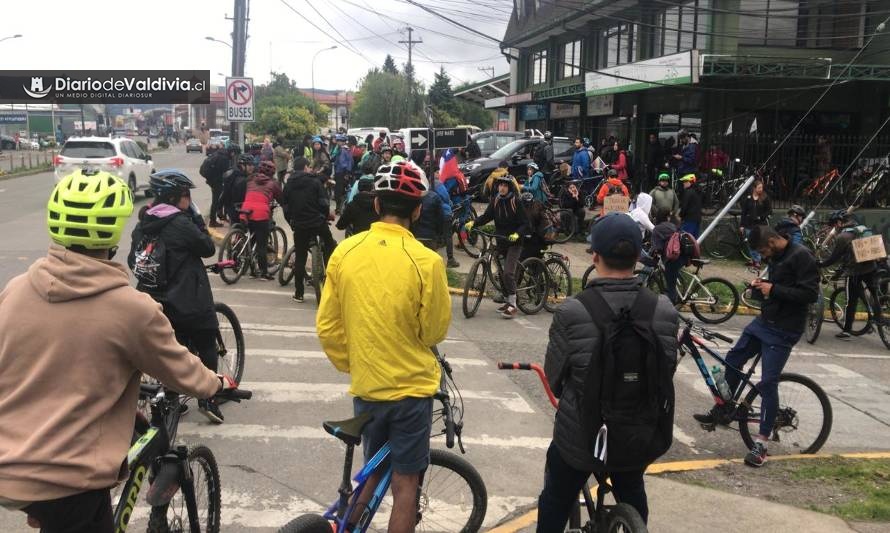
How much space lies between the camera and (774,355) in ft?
18.4

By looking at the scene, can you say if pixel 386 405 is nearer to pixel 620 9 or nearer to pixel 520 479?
pixel 520 479

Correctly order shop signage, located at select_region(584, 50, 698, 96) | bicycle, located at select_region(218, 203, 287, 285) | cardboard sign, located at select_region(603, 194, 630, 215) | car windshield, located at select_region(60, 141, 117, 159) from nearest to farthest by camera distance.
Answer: bicycle, located at select_region(218, 203, 287, 285) → cardboard sign, located at select_region(603, 194, 630, 215) → shop signage, located at select_region(584, 50, 698, 96) → car windshield, located at select_region(60, 141, 117, 159)

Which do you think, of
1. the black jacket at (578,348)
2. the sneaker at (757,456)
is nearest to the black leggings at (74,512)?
the black jacket at (578,348)

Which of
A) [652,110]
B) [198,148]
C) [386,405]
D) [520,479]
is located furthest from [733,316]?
[198,148]

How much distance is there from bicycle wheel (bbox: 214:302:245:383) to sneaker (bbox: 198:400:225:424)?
414mm

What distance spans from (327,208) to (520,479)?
18.9 feet

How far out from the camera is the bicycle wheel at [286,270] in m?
11.3

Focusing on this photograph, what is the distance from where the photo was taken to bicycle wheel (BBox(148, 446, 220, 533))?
332 centimetres

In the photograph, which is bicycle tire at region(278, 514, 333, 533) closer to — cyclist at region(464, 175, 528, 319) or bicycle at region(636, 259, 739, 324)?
cyclist at region(464, 175, 528, 319)

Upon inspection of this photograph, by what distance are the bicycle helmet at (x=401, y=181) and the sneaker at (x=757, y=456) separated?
11.6 feet

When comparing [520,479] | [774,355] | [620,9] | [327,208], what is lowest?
[520,479]

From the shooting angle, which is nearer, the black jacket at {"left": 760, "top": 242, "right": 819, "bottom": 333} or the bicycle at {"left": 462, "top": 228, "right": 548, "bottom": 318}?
the black jacket at {"left": 760, "top": 242, "right": 819, "bottom": 333}

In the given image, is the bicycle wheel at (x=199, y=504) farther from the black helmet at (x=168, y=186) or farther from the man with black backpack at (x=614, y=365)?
the black helmet at (x=168, y=186)

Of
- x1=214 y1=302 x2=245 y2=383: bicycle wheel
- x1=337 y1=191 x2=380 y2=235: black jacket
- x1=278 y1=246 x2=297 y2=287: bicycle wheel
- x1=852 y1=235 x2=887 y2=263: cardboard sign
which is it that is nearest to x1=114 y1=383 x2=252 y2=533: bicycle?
x1=214 y1=302 x2=245 y2=383: bicycle wheel
